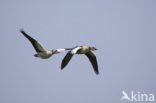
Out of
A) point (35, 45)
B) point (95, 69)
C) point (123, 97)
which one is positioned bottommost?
point (123, 97)

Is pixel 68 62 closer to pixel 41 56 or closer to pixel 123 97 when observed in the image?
pixel 41 56

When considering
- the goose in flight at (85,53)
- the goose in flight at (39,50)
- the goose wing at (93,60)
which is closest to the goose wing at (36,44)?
the goose in flight at (39,50)

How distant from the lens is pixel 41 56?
90.9ft

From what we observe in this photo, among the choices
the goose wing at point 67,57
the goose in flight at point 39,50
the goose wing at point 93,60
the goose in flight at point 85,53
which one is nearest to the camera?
the goose wing at point 67,57

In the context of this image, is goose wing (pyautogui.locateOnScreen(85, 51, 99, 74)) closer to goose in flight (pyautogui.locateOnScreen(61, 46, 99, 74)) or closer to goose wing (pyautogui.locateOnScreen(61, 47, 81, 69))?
goose in flight (pyautogui.locateOnScreen(61, 46, 99, 74))

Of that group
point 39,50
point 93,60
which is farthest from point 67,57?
point 93,60

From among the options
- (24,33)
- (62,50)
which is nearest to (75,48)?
(62,50)

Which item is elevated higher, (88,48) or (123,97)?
(88,48)

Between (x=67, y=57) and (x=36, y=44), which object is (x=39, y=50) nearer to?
(x=36, y=44)

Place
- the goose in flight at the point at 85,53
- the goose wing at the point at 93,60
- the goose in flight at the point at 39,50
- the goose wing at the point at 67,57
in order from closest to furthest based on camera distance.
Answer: the goose wing at the point at 67,57, the goose in flight at the point at 85,53, the goose in flight at the point at 39,50, the goose wing at the point at 93,60

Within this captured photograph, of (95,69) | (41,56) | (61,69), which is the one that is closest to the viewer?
(61,69)

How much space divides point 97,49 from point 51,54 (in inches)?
108

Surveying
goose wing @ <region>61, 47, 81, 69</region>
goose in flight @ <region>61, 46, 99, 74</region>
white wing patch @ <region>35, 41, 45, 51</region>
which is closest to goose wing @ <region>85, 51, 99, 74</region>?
goose in flight @ <region>61, 46, 99, 74</region>

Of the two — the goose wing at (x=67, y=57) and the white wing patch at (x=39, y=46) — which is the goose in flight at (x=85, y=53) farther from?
the white wing patch at (x=39, y=46)
